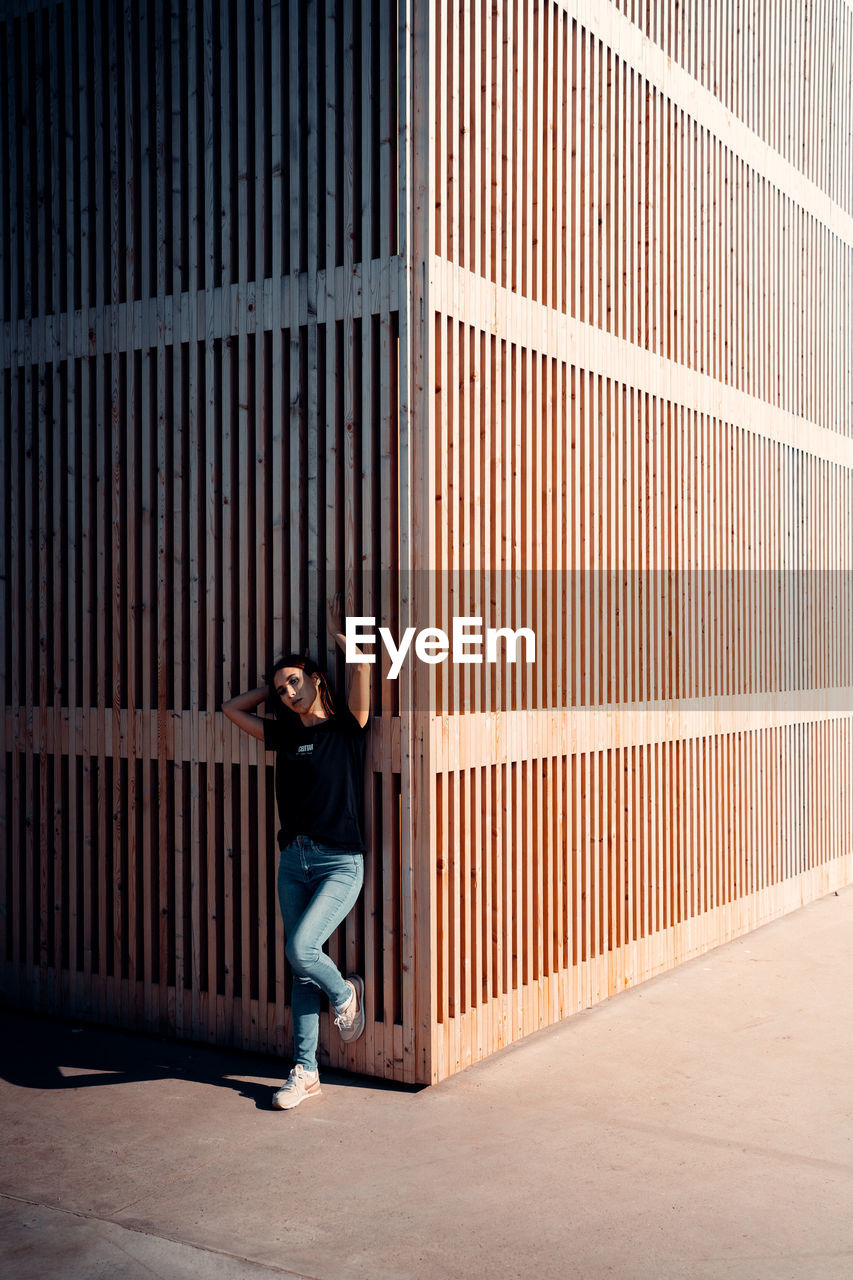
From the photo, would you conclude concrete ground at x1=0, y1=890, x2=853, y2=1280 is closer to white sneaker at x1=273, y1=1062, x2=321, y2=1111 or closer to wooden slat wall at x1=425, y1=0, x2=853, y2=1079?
white sneaker at x1=273, y1=1062, x2=321, y2=1111

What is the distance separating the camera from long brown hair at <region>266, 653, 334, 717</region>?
22.5ft

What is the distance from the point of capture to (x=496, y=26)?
7496 mm

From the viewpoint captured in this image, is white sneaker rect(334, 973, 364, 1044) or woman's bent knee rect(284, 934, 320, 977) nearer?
woman's bent knee rect(284, 934, 320, 977)

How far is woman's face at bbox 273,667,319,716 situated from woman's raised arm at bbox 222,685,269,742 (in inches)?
14.5

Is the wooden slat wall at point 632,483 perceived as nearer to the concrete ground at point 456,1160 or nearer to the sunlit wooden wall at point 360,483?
the sunlit wooden wall at point 360,483

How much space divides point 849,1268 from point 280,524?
4341 millimetres

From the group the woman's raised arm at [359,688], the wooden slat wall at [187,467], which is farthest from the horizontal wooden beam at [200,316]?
the woman's raised arm at [359,688]

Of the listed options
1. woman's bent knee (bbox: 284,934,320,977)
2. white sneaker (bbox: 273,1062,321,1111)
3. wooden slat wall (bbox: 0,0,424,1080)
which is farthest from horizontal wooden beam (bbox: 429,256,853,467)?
white sneaker (bbox: 273,1062,321,1111)

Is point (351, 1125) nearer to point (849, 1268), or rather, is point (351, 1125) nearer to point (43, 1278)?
point (43, 1278)

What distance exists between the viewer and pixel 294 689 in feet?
22.2

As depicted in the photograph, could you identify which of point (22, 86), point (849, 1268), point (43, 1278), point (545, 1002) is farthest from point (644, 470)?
point (43, 1278)

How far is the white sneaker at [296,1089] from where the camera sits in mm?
6438

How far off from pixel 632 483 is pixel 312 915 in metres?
3.81

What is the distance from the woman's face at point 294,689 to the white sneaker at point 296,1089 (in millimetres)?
1694
